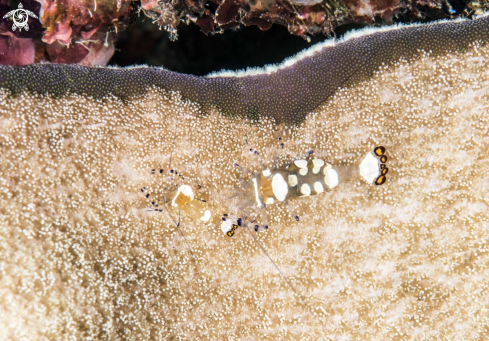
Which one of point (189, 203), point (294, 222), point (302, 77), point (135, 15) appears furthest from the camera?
point (135, 15)

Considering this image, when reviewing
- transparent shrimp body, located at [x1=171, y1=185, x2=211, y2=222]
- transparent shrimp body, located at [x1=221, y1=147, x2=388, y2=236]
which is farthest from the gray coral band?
transparent shrimp body, located at [x1=171, y1=185, x2=211, y2=222]

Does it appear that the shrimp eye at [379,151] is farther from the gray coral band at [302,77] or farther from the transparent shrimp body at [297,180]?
the gray coral band at [302,77]

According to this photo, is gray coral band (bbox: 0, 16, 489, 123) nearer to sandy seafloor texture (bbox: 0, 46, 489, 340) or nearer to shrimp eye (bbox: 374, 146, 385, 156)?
sandy seafloor texture (bbox: 0, 46, 489, 340)

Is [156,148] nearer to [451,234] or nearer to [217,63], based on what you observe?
[217,63]

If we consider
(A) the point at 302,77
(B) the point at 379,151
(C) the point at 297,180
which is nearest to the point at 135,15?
(A) the point at 302,77

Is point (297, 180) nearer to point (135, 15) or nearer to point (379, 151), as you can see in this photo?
point (379, 151)
